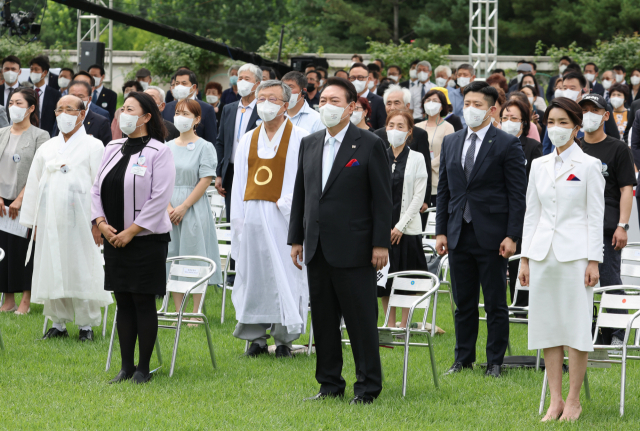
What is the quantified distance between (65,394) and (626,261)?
4.58 metres

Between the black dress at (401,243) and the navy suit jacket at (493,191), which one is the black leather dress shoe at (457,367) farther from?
the black dress at (401,243)

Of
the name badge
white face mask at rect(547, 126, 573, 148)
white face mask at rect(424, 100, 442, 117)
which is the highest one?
white face mask at rect(424, 100, 442, 117)

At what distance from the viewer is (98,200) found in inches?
245

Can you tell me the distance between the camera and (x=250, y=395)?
19.3 ft

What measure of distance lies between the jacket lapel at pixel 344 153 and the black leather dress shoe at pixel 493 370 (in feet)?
6.65

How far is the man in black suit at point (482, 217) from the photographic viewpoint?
20.9 feet

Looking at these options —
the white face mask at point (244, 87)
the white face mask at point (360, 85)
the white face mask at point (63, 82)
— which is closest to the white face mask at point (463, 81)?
the white face mask at point (360, 85)

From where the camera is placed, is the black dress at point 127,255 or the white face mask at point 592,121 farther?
the white face mask at point 592,121

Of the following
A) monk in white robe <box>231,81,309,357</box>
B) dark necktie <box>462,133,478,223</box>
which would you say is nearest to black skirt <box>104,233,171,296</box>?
monk in white robe <box>231,81,309,357</box>

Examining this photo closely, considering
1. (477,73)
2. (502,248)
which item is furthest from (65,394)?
(477,73)

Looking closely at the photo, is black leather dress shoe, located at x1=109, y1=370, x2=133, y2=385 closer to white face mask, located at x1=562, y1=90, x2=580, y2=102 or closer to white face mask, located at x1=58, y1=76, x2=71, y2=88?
white face mask, located at x1=562, y1=90, x2=580, y2=102

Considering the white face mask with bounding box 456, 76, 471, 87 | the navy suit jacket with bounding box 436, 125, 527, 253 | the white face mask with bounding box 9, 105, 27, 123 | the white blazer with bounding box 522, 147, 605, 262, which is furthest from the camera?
the white face mask with bounding box 456, 76, 471, 87

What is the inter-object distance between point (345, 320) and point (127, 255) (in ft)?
5.42

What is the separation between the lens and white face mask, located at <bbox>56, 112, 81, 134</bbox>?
23.3 ft
